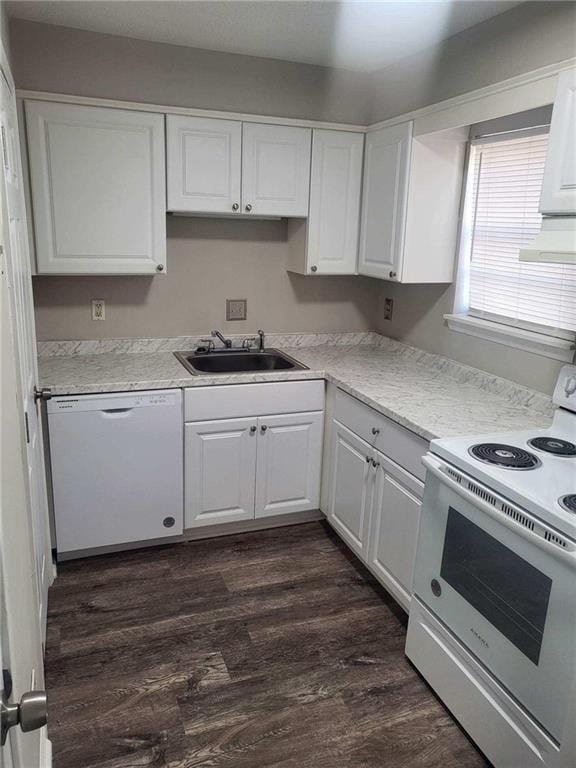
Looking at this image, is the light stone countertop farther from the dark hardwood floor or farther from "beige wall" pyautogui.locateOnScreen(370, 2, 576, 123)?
"beige wall" pyautogui.locateOnScreen(370, 2, 576, 123)

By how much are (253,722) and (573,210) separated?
1923 millimetres

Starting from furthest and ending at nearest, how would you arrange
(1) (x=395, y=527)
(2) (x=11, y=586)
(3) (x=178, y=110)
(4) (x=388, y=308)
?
(4) (x=388, y=308) < (3) (x=178, y=110) < (1) (x=395, y=527) < (2) (x=11, y=586)

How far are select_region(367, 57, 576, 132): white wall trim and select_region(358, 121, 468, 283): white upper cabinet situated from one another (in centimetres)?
5

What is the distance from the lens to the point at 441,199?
284 cm

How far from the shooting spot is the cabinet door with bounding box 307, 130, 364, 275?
3107 mm

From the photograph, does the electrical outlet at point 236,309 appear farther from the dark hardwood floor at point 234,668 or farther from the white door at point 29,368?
the dark hardwood floor at point 234,668

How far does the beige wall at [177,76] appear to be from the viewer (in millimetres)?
2664

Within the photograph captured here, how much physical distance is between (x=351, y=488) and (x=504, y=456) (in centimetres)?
105

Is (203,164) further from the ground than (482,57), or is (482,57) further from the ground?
(482,57)

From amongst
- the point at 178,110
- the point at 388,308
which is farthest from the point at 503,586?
the point at 178,110

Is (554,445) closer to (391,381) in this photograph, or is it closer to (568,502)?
(568,502)

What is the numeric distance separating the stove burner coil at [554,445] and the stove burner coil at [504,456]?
0.28 ft

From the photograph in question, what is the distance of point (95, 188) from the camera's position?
2.70 meters

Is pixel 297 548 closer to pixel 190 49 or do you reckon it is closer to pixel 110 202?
pixel 110 202
